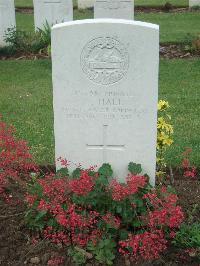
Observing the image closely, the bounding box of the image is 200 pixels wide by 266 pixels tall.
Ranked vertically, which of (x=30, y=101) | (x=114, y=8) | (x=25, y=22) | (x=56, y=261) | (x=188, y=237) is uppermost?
(x=114, y=8)

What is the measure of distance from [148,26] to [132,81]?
443mm

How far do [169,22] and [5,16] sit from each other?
5.34 m

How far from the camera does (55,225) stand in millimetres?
4105

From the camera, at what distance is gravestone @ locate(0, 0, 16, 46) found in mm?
11172

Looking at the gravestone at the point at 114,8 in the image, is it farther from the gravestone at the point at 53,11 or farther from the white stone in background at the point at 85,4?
the white stone in background at the point at 85,4

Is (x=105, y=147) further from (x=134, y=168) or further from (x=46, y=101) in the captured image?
(x=46, y=101)

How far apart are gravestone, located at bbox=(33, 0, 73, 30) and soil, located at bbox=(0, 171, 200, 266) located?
7530 millimetres

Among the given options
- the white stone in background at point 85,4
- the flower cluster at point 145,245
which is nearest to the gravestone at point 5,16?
the white stone in background at point 85,4

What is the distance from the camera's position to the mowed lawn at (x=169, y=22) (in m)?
12.4

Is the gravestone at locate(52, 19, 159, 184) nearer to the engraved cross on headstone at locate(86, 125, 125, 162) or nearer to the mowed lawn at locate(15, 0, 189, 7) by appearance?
the engraved cross on headstone at locate(86, 125, 125, 162)

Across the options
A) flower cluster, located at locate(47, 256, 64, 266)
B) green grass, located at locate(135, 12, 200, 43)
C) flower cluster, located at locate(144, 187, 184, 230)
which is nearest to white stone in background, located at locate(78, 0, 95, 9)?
green grass, located at locate(135, 12, 200, 43)

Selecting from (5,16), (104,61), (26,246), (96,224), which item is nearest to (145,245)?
(96,224)

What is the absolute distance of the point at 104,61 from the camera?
4258 mm

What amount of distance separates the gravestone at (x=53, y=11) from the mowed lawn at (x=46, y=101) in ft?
5.46
